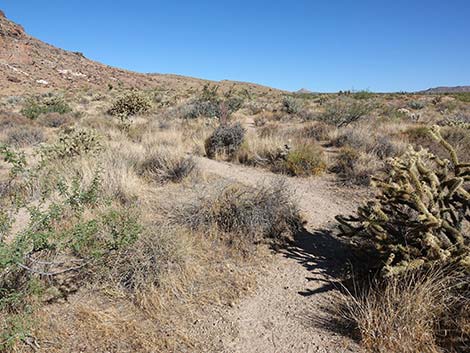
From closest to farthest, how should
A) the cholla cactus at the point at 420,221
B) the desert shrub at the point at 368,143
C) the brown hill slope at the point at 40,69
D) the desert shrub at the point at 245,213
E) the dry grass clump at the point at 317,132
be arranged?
the cholla cactus at the point at 420,221 → the desert shrub at the point at 245,213 → the desert shrub at the point at 368,143 → the dry grass clump at the point at 317,132 → the brown hill slope at the point at 40,69

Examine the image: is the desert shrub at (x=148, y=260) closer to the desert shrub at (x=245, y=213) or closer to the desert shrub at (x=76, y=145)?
the desert shrub at (x=245, y=213)

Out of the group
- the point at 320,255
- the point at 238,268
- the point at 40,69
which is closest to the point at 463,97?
the point at 320,255

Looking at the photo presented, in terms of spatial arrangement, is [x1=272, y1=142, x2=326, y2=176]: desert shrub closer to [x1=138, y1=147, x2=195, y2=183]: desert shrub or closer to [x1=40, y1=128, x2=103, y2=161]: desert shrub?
[x1=138, y1=147, x2=195, y2=183]: desert shrub

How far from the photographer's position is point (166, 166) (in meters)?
6.90

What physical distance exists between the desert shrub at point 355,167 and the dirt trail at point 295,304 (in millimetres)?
2037

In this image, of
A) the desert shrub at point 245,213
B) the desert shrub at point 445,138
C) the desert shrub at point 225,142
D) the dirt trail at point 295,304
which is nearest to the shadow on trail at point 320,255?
the dirt trail at point 295,304

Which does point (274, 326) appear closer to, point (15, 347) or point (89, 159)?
point (15, 347)

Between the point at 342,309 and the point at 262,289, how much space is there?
88 cm

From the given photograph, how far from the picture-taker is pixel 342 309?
121 inches

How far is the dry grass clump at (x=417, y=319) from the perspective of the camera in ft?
8.34

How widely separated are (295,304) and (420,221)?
1.55 metres

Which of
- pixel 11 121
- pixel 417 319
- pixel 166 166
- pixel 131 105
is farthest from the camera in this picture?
pixel 131 105

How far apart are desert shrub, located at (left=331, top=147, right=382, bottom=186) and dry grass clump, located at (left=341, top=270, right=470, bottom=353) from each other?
412 cm

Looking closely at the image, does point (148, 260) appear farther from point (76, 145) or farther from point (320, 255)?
point (76, 145)
